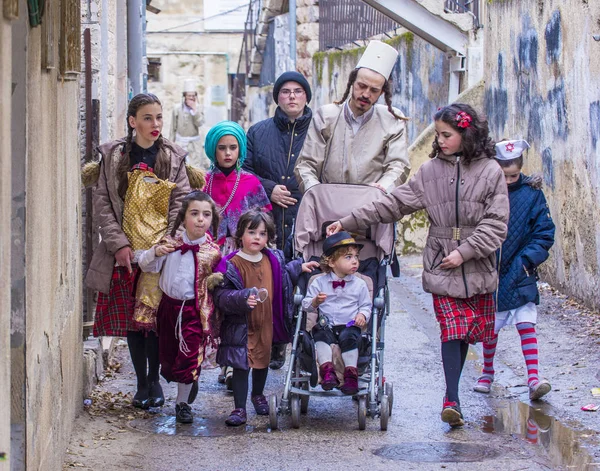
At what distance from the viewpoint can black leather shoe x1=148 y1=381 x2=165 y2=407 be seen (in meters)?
6.43

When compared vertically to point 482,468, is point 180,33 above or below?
above

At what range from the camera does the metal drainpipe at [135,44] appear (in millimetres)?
12008

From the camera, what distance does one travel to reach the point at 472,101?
13.3 m

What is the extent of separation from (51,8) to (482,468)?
290 centimetres

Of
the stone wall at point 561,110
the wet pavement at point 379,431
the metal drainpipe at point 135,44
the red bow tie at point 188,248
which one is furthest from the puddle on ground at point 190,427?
the metal drainpipe at point 135,44

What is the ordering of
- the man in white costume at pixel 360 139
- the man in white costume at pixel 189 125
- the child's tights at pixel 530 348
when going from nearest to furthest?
the man in white costume at pixel 360 139 → the child's tights at pixel 530 348 → the man in white costume at pixel 189 125

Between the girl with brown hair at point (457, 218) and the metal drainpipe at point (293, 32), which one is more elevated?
the metal drainpipe at point (293, 32)

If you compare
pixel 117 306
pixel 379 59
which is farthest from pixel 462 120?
pixel 117 306

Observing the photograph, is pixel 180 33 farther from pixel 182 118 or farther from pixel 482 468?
pixel 482 468

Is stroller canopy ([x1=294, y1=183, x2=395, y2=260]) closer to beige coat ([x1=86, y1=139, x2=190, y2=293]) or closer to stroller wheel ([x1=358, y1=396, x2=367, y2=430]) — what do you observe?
beige coat ([x1=86, y1=139, x2=190, y2=293])

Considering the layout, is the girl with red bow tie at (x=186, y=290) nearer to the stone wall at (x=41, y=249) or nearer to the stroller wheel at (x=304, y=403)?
the stone wall at (x=41, y=249)

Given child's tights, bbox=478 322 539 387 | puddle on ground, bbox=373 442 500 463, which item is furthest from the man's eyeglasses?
puddle on ground, bbox=373 442 500 463

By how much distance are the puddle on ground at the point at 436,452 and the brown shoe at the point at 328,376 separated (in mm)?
443

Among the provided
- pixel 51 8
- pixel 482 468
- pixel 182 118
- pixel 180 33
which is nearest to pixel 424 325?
pixel 482 468
